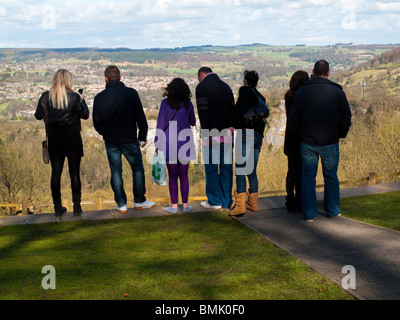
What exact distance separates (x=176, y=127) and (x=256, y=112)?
1.12 meters

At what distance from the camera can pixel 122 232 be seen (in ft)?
19.8

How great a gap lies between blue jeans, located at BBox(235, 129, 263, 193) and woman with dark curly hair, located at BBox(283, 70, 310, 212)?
1.33 feet

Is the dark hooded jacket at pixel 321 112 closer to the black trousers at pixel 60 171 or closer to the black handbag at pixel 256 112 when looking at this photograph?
the black handbag at pixel 256 112

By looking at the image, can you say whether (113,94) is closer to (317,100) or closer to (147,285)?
(317,100)

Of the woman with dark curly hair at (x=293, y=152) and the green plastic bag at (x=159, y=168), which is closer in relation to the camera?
Answer: the woman with dark curly hair at (x=293, y=152)

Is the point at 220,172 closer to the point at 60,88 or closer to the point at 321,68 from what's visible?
the point at 321,68

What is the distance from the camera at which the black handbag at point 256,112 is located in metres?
6.36

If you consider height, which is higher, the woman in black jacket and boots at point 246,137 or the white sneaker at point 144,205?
the woman in black jacket and boots at point 246,137

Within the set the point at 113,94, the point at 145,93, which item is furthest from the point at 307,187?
the point at 145,93

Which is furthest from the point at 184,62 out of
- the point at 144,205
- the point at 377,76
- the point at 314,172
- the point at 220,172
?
the point at 314,172

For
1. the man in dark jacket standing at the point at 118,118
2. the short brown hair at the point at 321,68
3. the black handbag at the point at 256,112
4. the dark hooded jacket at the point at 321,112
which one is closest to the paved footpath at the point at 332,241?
the man in dark jacket standing at the point at 118,118

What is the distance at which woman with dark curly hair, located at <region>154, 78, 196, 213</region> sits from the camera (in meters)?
6.41

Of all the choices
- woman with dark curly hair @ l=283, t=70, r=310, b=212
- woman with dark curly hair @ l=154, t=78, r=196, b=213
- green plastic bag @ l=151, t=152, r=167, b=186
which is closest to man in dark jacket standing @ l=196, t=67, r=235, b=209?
woman with dark curly hair @ l=154, t=78, r=196, b=213

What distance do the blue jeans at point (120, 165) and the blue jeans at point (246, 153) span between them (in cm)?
141
